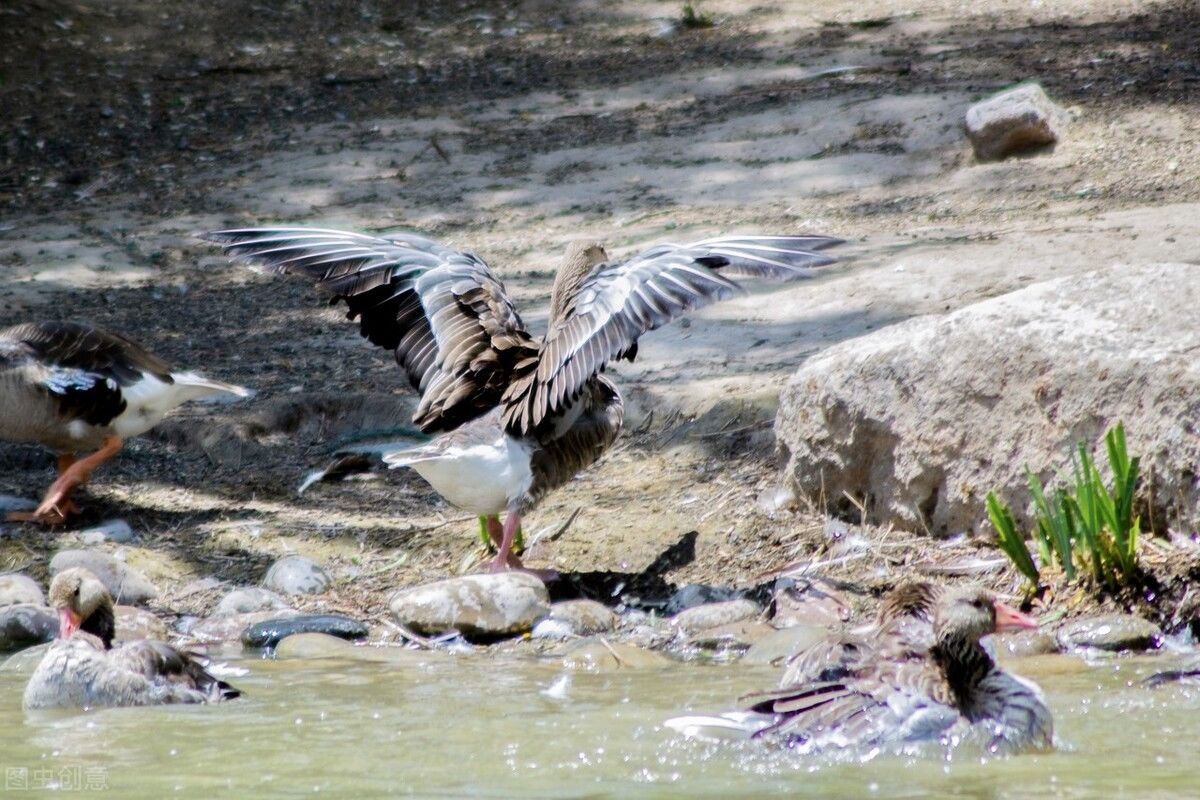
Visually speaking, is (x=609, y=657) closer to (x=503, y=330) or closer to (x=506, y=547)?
(x=506, y=547)

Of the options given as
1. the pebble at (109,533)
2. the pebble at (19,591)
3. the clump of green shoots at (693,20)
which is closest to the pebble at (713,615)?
the pebble at (19,591)

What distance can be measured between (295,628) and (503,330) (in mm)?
1457

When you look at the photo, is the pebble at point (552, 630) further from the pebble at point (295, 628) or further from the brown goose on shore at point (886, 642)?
the brown goose on shore at point (886, 642)

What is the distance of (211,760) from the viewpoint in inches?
171

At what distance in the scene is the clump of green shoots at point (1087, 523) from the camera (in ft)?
17.4

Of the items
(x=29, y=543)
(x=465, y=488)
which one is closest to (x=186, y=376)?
(x=29, y=543)

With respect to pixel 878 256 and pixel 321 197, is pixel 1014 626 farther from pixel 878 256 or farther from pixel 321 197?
pixel 321 197

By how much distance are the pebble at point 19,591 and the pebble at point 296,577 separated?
898 millimetres

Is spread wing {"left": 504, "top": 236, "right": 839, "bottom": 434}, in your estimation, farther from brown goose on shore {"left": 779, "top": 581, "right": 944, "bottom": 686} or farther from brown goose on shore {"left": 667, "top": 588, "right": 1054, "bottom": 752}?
brown goose on shore {"left": 667, "top": 588, "right": 1054, "bottom": 752}

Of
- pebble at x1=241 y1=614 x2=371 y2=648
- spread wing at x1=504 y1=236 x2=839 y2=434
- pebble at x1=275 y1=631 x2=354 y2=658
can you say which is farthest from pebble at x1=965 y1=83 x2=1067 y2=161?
pebble at x1=275 y1=631 x2=354 y2=658

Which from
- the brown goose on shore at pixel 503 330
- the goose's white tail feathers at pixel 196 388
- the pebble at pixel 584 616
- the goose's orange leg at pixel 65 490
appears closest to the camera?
the brown goose on shore at pixel 503 330

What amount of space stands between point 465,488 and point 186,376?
2.05 metres

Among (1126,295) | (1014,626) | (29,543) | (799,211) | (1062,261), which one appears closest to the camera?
(1014,626)

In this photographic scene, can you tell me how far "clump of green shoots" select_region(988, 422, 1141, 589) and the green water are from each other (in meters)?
0.40
